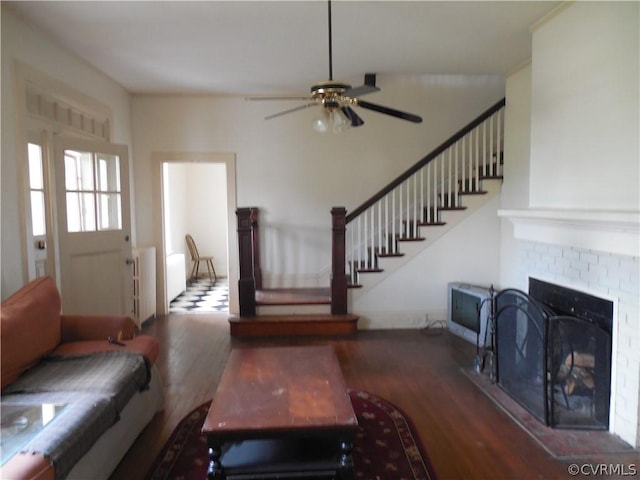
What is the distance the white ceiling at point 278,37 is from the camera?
3160 mm

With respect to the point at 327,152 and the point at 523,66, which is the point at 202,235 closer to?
the point at 327,152

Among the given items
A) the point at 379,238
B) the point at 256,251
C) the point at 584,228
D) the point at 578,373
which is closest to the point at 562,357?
the point at 578,373

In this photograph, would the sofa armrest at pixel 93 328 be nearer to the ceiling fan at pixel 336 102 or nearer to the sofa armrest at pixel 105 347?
the sofa armrest at pixel 105 347

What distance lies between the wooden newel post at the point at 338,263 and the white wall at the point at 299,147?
0.98 m

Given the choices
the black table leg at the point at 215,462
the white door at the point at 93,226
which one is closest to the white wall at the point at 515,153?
the black table leg at the point at 215,462

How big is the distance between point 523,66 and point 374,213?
7.65ft

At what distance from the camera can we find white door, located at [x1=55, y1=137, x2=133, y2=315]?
146 inches

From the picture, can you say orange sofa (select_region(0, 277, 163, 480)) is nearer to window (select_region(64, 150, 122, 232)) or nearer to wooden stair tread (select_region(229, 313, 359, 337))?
window (select_region(64, 150, 122, 232))

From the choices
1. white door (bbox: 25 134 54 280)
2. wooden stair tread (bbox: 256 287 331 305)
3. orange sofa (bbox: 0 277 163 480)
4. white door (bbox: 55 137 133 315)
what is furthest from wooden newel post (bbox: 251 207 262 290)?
orange sofa (bbox: 0 277 163 480)

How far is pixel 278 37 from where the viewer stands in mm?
3734

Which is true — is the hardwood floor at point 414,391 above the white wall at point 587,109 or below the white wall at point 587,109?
below

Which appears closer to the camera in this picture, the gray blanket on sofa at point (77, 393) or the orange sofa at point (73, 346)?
the gray blanket on sofa at point (77, 393)

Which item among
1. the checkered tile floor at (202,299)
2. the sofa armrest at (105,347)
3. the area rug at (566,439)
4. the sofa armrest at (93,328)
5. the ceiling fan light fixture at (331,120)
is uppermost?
the ceiling fan light fixture at (331,120)
